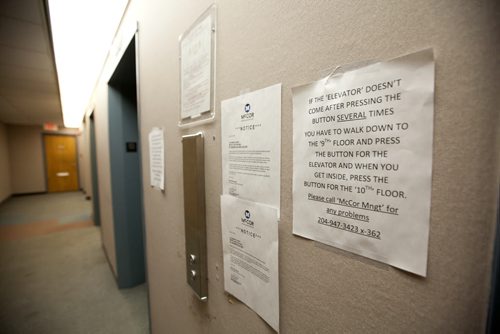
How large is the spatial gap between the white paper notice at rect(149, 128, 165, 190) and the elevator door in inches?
351

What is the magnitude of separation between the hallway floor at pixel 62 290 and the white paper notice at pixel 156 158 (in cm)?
138

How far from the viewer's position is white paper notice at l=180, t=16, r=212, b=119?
67 centimetres

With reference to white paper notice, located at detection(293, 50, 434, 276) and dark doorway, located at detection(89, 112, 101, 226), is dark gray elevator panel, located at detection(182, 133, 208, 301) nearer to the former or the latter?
white paper notice, located at detection(293, 50, 434, 276)

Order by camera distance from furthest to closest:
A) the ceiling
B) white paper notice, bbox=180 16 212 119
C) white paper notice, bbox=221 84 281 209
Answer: the ceiling, white paper notice, bbox=180 16 212 119, white paper notice, bbox=221 84 281 209

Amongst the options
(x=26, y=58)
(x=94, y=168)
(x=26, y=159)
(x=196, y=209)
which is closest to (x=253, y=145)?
(x=196, y=209)

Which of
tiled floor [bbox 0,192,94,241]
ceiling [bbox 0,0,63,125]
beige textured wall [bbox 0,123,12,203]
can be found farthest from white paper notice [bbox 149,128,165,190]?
beige textured wall [bbox 0,123,12,203]

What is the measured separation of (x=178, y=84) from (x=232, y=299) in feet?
2.53

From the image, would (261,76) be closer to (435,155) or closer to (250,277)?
(435,155)

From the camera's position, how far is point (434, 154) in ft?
0.90

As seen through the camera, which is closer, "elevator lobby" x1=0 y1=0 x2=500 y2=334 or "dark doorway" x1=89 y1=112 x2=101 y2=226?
"elevator lobby" x1=0 y1=0 x2=500 y2=334

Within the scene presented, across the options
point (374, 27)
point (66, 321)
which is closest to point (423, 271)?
point (374, 27)

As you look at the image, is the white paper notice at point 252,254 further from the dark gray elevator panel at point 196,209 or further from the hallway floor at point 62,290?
the hallway floor at point 62,290

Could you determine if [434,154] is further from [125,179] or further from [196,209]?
[125,179]

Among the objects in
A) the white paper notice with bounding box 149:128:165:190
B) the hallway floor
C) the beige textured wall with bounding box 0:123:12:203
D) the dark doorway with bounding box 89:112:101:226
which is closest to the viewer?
the white paper notice with bounding box 149:128:165:190
